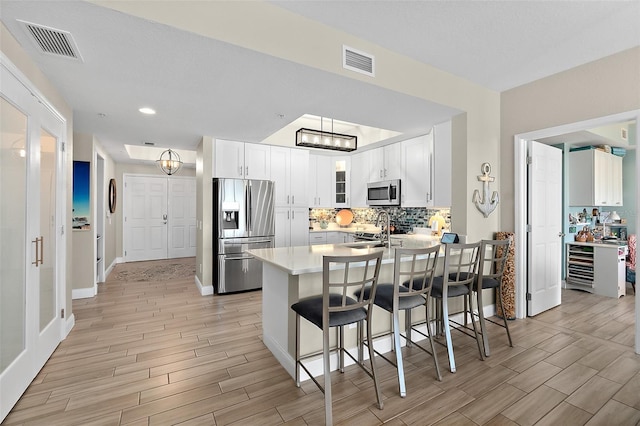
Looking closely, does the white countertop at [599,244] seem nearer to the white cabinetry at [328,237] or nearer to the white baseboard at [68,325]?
the white cabinetry at [328,237]

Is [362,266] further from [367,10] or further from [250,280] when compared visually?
[250,280]

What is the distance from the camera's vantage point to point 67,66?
2.31 metres

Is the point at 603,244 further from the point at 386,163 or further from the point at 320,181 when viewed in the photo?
the point at 320,181

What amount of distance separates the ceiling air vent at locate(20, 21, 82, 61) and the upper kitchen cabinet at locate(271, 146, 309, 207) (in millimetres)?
3262

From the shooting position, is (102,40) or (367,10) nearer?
(102,40)

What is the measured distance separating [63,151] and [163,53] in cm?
171

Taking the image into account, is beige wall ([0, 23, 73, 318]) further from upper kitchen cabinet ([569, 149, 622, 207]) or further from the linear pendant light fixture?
upper kitchen cabinet ([569, 149, 622, 207])

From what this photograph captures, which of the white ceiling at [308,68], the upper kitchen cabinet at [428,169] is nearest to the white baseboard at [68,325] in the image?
the white ceiling at [308,68]

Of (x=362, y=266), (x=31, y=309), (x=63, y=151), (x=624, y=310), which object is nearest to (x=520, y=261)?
(x=624, y=310)

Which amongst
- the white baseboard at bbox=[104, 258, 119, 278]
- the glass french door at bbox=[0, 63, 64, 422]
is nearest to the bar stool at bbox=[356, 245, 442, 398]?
the glass french door at bbox=[0, 63, 64, 422]

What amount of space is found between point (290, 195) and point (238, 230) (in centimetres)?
121

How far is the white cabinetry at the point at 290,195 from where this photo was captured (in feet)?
17.3

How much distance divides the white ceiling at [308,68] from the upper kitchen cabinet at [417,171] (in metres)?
0.83

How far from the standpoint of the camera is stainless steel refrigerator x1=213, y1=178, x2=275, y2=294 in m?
4.55
